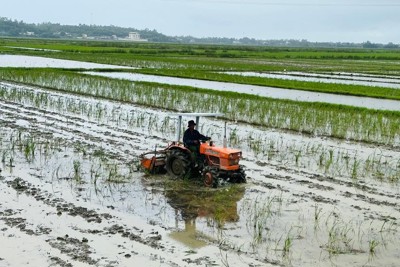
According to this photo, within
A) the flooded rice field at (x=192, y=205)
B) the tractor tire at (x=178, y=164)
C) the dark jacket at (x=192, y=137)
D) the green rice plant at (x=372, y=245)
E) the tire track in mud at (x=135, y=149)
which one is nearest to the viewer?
the flooded rice field at (x=192, y=205)

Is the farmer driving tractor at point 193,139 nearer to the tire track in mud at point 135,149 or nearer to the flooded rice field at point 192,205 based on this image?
the flooded rice field at point 192,205

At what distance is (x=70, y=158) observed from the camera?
36.4 ft

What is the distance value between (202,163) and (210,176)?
43 cm

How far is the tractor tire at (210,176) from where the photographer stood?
9062mm

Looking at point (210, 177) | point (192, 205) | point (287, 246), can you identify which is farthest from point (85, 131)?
point (287, 246)

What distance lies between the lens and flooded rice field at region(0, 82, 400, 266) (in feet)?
20.9

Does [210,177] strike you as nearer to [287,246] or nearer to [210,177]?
[210,177]

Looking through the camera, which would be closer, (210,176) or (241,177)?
(210,176)

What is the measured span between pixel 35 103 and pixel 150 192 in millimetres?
11349

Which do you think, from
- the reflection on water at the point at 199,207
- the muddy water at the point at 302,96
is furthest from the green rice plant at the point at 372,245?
the muddy water at the point at 302,96

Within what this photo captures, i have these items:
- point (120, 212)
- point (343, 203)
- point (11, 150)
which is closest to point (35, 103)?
point (11, 150)

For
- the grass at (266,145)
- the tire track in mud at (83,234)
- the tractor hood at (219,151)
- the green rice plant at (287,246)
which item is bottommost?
the tire track in mud at (83,234)

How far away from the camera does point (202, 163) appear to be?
30.9 feet

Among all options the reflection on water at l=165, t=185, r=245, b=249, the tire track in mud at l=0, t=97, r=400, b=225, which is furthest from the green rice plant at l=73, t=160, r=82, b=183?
the reflection on water at l=165, t=185, r=245, b=249
